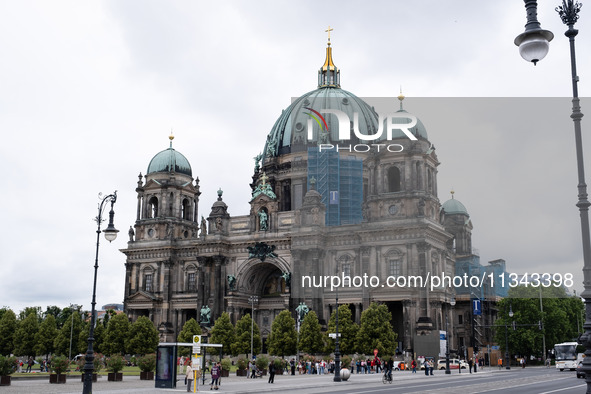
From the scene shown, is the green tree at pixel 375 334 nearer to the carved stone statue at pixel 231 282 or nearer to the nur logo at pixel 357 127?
the nur logo at pixel 357 127

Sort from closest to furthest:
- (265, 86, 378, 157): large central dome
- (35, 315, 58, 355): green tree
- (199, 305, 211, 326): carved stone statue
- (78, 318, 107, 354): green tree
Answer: (199, 305, 211, 326): carved stone statue → (78, 318, 107, 354): green tree → (35, 315, 58, 355): green tree → (265, 86, 378, 157): large central dome

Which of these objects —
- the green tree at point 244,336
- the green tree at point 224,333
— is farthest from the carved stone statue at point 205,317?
the green tree at point 244,336

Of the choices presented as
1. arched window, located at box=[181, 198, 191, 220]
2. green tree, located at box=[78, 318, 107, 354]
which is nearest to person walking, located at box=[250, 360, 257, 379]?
green tree, located at box=[78, 318, 107, 354]

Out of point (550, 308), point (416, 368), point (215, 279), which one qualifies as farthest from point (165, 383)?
point (550, 308)

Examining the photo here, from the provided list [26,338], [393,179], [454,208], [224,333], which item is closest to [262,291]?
[224,333]

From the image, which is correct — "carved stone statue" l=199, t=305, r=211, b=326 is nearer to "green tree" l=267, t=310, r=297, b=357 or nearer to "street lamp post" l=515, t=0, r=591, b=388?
"green tree" l=267, t=310, r=297, b=357

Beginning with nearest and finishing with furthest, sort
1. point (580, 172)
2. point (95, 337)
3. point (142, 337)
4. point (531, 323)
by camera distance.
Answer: point (580, 172) → point (142, 337) → point (95, 337) → point (531, 323)

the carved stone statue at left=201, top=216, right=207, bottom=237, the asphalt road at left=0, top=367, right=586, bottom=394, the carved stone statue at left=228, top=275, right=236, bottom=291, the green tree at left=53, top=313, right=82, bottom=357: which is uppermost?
the carved stone statue at left=201, top=216, right=207, bottom=237

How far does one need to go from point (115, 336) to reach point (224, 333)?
15018 millimetres

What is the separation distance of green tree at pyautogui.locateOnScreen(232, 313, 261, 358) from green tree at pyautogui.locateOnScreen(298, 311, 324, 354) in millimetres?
7104

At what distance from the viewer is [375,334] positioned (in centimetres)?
6688

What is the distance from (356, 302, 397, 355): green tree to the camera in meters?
66.5

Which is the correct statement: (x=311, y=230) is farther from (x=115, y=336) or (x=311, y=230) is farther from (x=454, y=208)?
(x=454, y=208)

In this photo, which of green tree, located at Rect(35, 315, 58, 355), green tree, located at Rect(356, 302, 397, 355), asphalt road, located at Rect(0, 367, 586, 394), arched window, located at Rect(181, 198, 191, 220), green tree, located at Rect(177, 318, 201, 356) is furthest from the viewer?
arched window, located at Rect(181, 198, 191, 220)
